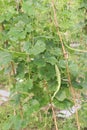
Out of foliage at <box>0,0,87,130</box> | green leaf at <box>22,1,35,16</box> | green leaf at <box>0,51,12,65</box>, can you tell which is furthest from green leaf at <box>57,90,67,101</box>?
green leaf at <box>22,1,35,16</box>

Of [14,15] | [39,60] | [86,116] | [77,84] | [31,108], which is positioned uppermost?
[14,15]

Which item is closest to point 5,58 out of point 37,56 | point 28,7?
point 37,56

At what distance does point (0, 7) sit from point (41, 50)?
556 mm

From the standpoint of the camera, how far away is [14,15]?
6.46 ft

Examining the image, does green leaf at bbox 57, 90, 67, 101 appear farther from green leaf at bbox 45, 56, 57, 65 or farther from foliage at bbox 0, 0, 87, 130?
green leaf at bbox 45, 56, 57, 65

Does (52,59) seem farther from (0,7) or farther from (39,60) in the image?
(0,7)

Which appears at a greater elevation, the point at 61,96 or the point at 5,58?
the point at 5,58

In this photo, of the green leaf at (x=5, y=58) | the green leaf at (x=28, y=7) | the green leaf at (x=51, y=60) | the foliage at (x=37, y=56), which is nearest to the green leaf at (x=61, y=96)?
the foliage at (x=37, y=56)

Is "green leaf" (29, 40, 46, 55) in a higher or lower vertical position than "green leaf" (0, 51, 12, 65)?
higher

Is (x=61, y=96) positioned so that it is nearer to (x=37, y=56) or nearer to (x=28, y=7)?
(x=37, y=56)

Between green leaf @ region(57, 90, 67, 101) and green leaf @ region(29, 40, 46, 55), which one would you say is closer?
green leaf @ region(29, 40, 46, 55)

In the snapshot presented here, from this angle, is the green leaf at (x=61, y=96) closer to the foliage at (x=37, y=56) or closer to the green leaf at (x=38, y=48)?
the foliage at (x=37, y=56)

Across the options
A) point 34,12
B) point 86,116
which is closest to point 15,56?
point 34,12

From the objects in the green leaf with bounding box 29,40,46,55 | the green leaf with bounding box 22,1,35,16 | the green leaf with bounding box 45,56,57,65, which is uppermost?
the green leaf with bounding box 22,1,35,16
